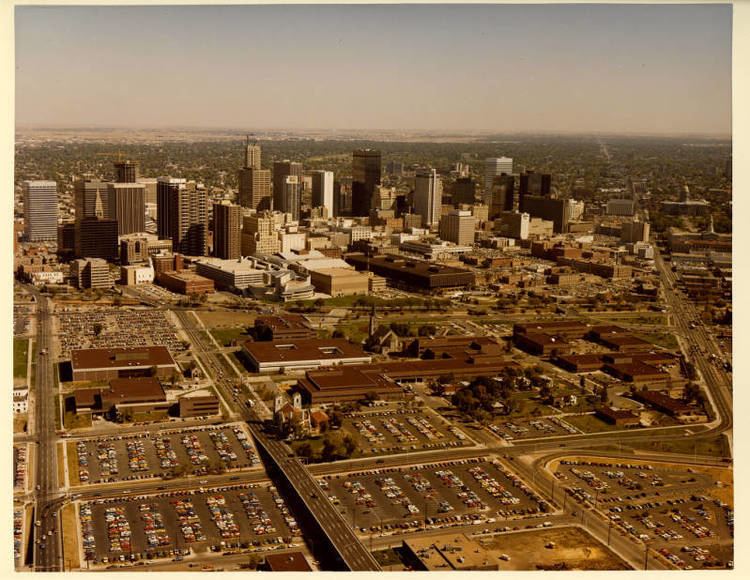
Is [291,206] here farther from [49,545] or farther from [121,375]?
[49,545]

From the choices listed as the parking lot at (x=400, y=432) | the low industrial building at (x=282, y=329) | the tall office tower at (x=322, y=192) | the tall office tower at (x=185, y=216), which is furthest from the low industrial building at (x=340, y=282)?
the tall office tower at (x=322, y=192)

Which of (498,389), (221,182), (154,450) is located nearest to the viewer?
(154,450)

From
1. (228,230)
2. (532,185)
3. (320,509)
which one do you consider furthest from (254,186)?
(320,509)

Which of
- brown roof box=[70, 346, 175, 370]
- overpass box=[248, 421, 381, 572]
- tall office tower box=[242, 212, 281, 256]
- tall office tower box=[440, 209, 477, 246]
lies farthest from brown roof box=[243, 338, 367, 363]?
tall office tower box=[440, 209, 477, 246]

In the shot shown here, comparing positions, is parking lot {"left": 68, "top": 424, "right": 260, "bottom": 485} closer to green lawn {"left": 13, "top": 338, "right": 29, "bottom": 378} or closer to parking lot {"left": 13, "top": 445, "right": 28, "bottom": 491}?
parking lot {"left": 13, "top": 445, "right": 28, "bottom": 491}

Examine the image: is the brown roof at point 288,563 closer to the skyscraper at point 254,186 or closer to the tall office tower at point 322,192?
the skyscraper at point 254,186
